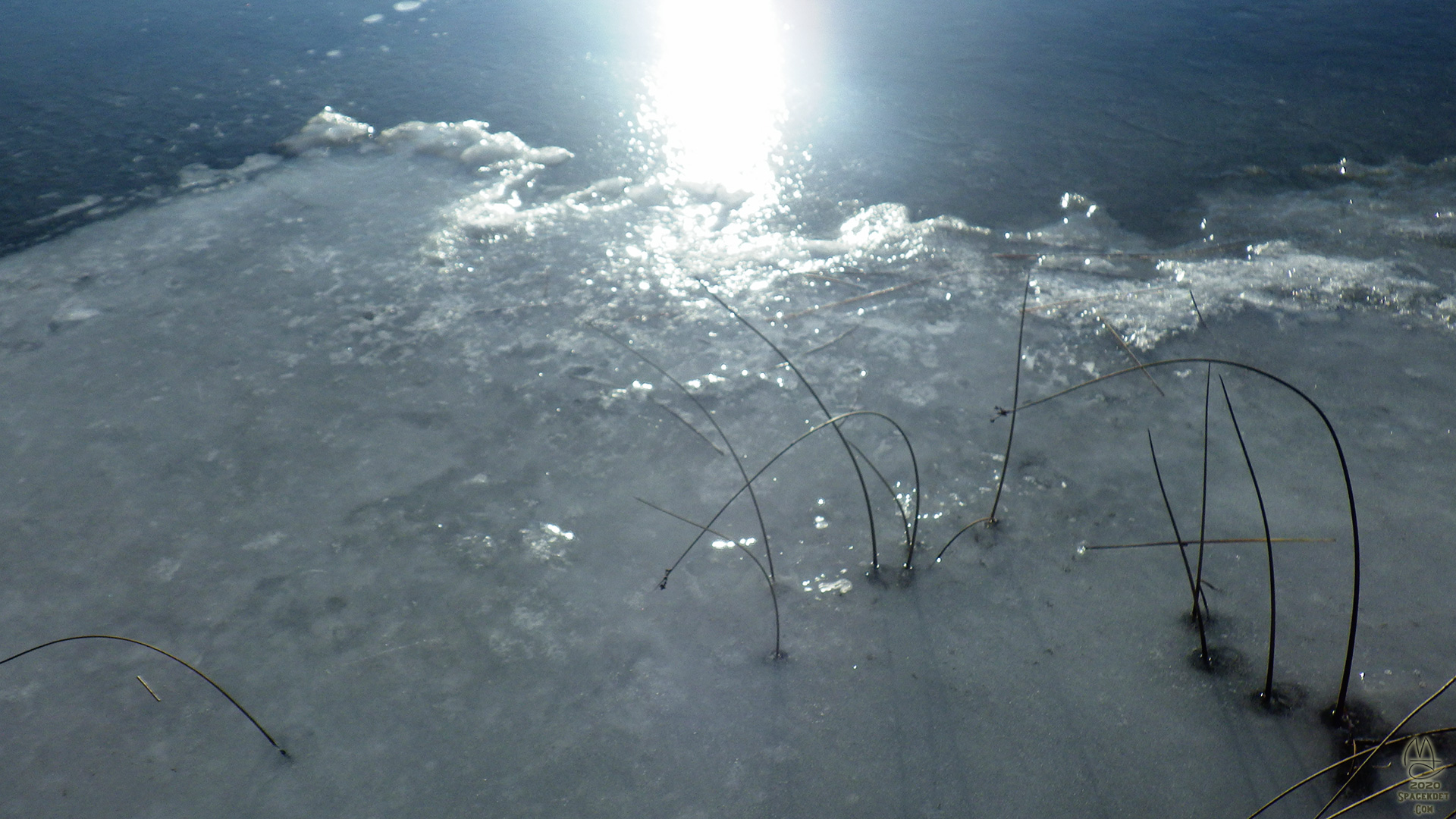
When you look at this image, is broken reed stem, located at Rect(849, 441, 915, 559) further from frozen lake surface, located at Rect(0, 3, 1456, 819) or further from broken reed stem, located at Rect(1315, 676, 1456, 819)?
broken reed stem, located at Rect(1315, 676, 1456, 819)

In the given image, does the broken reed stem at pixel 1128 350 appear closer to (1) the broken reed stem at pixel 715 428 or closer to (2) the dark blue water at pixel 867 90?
(2) the dark blue water at pixel 867 90

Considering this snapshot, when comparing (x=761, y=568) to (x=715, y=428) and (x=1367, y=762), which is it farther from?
(x=1367, y=762)

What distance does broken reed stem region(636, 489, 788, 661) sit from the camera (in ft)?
5.01

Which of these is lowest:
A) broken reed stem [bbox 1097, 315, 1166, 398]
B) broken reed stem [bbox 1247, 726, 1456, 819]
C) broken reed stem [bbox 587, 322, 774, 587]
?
broken reed stem [bbox 587, 322, 774, 587]

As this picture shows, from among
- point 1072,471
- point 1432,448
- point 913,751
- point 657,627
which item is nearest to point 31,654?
point 657,627

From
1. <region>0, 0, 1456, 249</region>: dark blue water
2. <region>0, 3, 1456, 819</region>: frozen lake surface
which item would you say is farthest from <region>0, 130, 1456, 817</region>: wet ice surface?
<region>0, 0, 1456, 249</region>: dark blue water

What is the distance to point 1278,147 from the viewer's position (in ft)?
11.0

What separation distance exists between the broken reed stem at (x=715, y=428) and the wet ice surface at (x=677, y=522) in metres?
0.03

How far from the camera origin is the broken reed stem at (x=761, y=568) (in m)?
1.53

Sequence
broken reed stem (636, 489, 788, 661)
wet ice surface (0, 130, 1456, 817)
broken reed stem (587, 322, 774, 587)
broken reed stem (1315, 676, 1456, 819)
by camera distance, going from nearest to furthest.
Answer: broken reed stem (1315, 676, 1456, 819) < wet ice surface (0, 130, 1456, 817) < broken reed stem (636, 489, 788, 661) < broken reed stem (587, 322, 774, 587)

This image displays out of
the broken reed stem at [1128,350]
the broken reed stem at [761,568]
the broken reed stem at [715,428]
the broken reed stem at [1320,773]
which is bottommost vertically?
the broken reed stem at [761,568]

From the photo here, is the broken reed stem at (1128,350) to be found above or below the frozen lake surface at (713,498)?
above

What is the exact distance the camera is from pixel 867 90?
401 centimetres

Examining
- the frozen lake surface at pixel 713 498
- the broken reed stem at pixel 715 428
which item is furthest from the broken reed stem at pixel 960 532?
the broken reed stem at pixel 715 428
